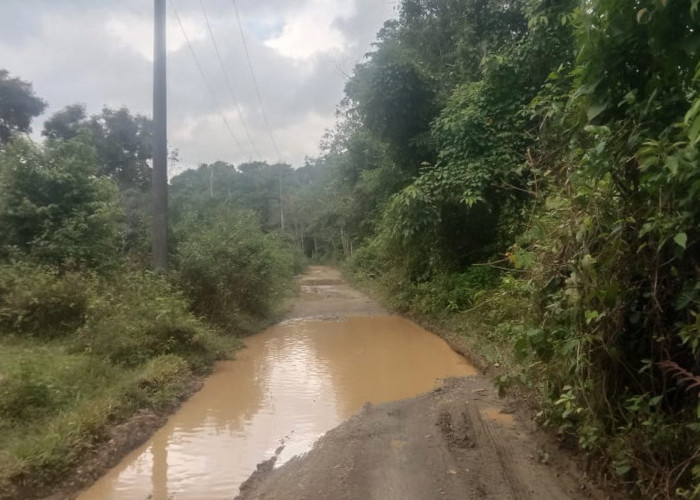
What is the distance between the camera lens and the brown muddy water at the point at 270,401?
5.02 meters

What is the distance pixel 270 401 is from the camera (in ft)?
24.2

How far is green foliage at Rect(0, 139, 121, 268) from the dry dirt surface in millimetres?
6775

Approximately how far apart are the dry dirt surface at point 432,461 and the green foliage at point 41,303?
5319mm

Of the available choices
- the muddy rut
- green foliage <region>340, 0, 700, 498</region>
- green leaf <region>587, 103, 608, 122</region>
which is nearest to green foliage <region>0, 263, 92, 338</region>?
the muddy rut

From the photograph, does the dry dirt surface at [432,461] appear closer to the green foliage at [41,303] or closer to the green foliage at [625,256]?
Answer: the green foliage at [625,256]

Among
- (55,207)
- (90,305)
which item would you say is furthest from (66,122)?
(90,305)

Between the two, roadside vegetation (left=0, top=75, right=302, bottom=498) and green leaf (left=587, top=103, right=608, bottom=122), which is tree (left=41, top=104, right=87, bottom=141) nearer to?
roadside vegetation (left=0, top=75, right=302, bottom=498)

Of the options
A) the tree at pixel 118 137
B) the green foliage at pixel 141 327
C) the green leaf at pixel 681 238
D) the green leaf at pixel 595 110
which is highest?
the tree at pixel 118 137

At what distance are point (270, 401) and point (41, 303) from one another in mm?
4302

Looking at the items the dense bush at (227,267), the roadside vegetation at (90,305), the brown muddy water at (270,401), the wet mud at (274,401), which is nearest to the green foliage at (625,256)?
the wet mud at (274,401)

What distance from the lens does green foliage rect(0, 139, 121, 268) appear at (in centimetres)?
1009

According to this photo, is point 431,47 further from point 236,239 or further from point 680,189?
point 680,189

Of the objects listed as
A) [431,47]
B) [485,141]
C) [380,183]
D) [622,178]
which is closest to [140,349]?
[622,178]

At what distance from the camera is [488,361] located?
8.22 meters
